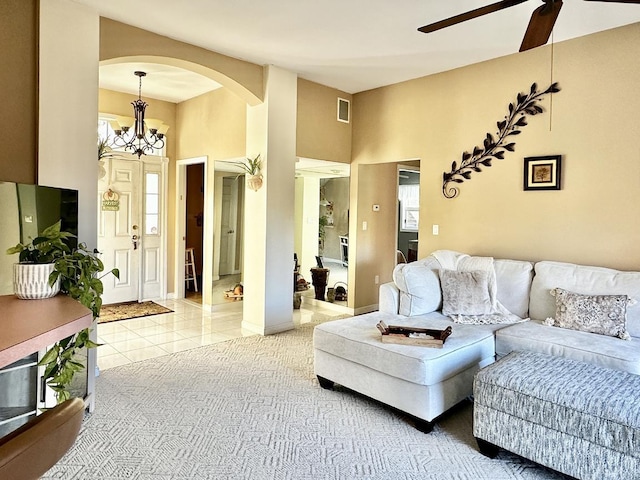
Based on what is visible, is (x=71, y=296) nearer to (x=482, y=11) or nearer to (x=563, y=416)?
(x=563, y=416)

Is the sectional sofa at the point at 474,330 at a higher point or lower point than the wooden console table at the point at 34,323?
lower

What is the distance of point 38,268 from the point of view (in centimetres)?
201

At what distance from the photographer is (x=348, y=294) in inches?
234

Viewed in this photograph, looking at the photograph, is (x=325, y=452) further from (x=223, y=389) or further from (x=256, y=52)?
(x=256, y=52)

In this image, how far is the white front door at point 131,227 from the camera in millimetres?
6070

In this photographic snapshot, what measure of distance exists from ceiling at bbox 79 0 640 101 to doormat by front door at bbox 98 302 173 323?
11.3 feet

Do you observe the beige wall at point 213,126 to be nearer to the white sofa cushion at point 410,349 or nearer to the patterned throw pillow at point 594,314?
the white sofa cushion at point 410,349

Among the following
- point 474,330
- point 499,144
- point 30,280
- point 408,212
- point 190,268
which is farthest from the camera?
point 408,212

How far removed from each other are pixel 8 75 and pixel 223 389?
2753 millimetres

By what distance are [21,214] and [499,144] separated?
4.14 meters

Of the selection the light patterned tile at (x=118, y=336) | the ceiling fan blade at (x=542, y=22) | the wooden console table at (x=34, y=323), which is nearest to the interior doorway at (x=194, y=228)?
the light patterned tile at (x=118, y=336)

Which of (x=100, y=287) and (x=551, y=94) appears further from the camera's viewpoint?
(x=551, y=94)

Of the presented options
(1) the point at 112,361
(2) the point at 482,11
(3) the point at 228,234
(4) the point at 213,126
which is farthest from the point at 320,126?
(1) the point at 112,361

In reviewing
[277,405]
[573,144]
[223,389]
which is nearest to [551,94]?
[573,144]
